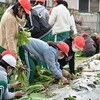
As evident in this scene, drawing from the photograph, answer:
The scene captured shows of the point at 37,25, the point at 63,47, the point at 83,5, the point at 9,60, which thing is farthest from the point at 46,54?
the point at 83,5

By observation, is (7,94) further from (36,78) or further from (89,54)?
(89,54)

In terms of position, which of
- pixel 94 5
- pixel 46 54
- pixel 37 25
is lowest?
pixel 94 5

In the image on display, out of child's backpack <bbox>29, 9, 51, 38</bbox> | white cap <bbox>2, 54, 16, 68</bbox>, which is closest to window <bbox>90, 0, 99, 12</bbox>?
child's backpack <bbox>29, 9, 51, 38</bbox>

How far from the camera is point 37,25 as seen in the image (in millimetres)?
10656

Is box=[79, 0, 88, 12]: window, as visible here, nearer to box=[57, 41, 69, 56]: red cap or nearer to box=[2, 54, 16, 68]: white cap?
box=[57, 41, 69, 56]: red cap

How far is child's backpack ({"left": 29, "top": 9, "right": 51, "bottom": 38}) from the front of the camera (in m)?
10.6

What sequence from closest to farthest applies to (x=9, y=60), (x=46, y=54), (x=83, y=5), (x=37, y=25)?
(x=9, y=60) → (x=46, y=54) → (x=37, y=25) → (x=83, y=5)

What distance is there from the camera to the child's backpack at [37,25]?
10570mm

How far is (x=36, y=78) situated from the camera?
9828mm

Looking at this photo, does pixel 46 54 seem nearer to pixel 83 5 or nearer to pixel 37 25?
pixel 37 25

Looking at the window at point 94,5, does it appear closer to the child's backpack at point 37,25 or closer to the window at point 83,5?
the window at point 83,5

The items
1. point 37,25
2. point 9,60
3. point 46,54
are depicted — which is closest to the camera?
point 9,60

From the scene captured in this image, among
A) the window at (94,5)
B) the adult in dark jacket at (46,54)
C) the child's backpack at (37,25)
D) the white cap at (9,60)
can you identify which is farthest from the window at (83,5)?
the white cap at (9,60)

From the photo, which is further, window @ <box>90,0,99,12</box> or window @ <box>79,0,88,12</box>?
window @ <box>90,0,99,12</box>
